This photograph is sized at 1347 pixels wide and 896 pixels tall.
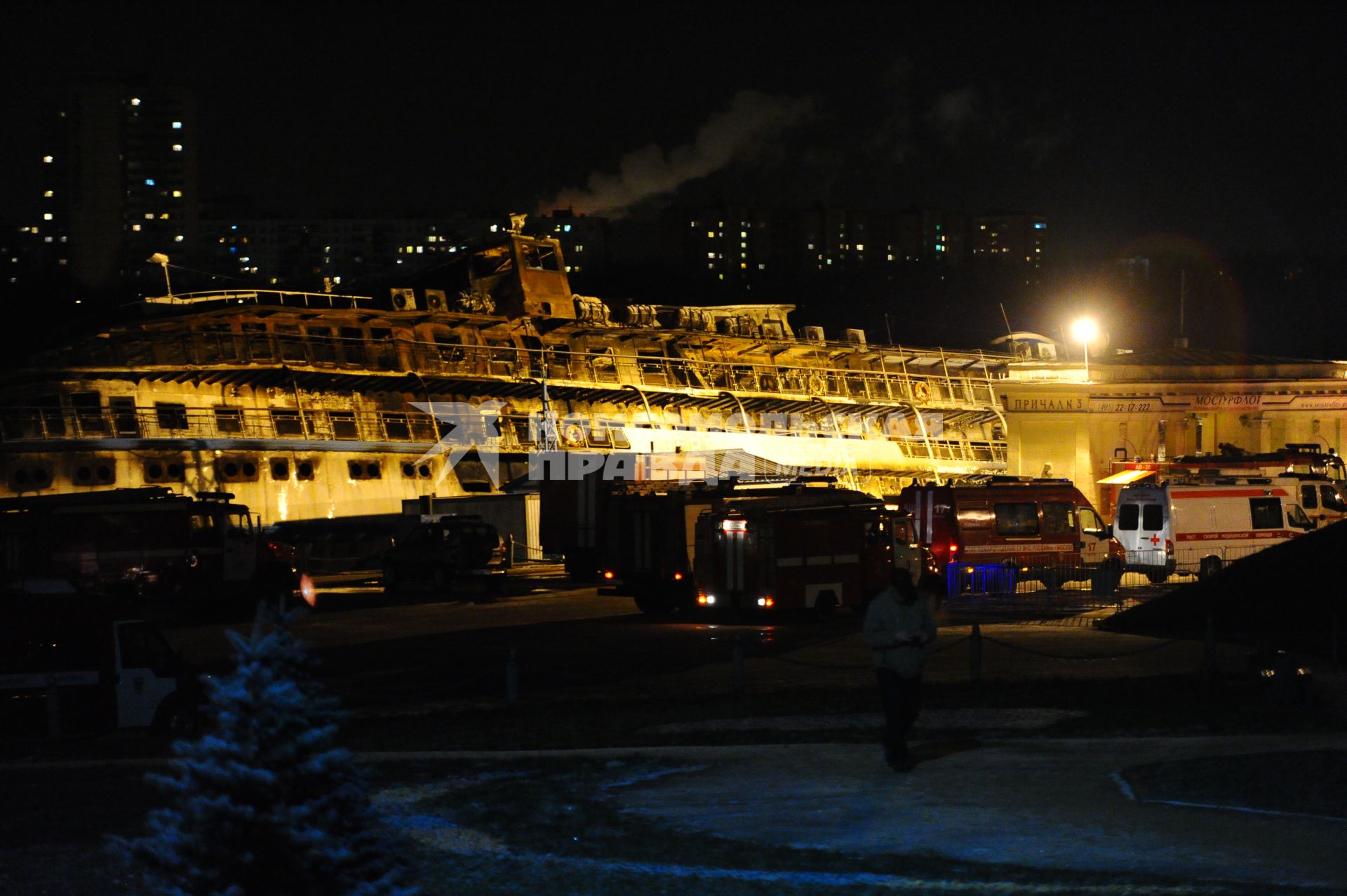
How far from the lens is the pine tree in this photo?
5.05 m

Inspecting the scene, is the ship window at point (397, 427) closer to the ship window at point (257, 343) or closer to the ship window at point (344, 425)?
the ship window at point (344, 425)

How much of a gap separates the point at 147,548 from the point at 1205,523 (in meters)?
22.9

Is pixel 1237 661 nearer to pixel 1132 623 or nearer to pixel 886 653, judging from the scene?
pixel 1132 623

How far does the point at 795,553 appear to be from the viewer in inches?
929

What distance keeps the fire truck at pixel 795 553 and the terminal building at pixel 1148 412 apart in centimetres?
4246

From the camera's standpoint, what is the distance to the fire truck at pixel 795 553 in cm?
2339

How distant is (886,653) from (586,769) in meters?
2.55

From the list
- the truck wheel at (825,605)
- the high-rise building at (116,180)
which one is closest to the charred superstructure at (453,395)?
the truck wheel at (825,605)

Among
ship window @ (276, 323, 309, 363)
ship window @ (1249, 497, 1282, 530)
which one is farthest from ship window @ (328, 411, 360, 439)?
ship window @ (1249, 497, 1282, 530)

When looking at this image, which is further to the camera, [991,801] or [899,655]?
[899,655]

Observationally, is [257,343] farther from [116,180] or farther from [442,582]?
[116,180]

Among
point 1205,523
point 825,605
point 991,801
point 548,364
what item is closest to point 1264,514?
point 1205,523

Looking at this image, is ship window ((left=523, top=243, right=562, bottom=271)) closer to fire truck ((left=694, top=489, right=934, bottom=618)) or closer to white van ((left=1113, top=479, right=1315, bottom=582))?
white van ((left=1113, top=479, right=1315, bottom=582))

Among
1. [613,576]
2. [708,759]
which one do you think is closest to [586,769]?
[708,759]
